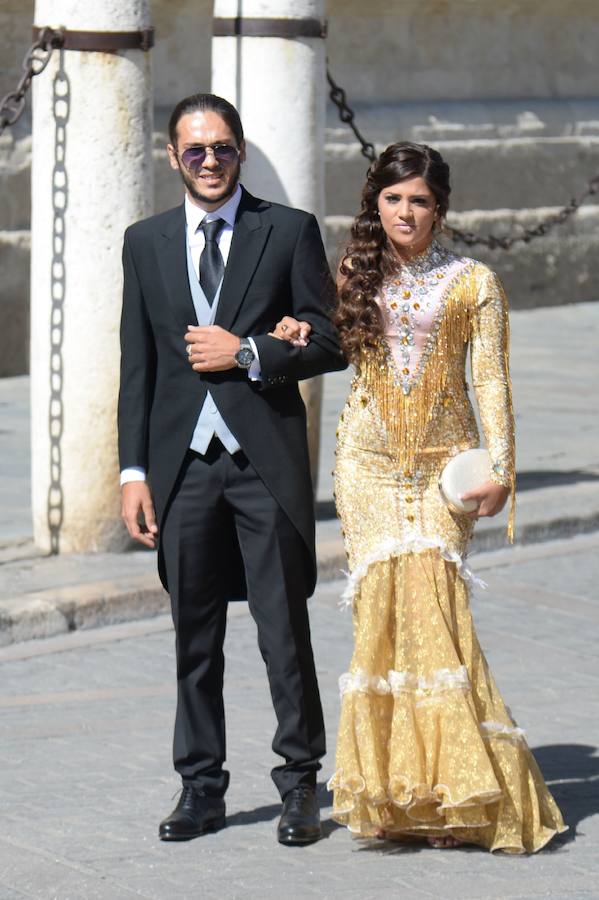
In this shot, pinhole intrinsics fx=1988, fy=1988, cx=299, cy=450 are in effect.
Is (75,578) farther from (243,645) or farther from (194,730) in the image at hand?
(194,730)

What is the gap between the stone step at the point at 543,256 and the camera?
15922 millimetres

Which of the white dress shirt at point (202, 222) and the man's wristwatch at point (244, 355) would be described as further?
the white dress shirt at point (202, 222)

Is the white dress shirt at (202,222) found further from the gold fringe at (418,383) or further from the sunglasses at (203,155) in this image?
the gold fringe at (418,383)

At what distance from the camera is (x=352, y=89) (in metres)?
15.2

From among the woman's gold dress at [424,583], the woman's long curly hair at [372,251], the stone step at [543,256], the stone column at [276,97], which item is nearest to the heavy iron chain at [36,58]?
the stone column at [276,97]

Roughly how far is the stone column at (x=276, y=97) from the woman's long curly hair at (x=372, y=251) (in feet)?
11.5

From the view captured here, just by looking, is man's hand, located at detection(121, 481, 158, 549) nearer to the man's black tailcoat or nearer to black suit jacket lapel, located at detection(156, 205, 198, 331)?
the man's black tailcoat

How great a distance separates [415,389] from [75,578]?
319 cm

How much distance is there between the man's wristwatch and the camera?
16.0 ft

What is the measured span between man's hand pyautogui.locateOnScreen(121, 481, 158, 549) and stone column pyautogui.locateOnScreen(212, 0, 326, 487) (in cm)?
358

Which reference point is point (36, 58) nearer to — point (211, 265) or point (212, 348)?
point (211, 265)

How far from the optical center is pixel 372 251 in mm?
4941

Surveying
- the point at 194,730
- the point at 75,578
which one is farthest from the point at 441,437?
the point at 75,578

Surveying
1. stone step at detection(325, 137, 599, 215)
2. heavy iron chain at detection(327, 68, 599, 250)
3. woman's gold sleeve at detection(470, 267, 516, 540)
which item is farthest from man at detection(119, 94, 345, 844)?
stone step at detection(325, 137, 599, 215)
